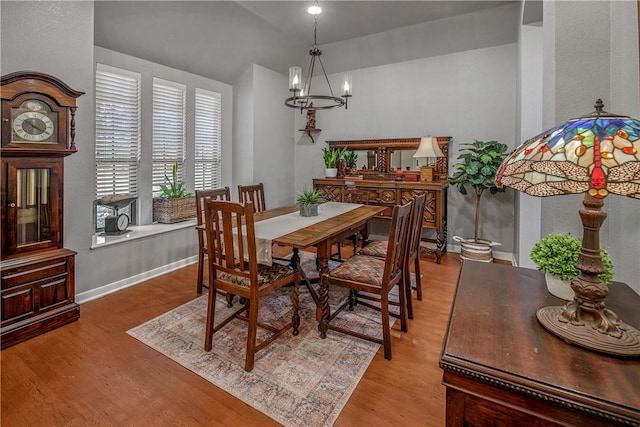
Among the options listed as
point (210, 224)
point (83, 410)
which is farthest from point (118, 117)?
point (83, 410)

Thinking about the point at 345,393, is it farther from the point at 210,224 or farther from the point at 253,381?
the point at 210,224

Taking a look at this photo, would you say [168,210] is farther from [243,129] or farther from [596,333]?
[596,333]

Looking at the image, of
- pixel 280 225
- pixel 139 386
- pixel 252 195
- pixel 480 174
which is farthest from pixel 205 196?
pixel 480 174

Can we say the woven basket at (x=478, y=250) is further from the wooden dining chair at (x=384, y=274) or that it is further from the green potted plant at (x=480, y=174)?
the wooden dining chair at (x=384, y=274)

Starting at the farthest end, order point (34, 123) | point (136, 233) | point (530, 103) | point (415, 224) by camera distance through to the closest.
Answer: point (136, 233)
point (530, 103)
point (415, 224)
point (34, 123)

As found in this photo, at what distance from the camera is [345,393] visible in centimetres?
189

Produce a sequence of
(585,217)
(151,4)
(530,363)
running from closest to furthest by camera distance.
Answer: (530,363)
(585,217)
(151,4)

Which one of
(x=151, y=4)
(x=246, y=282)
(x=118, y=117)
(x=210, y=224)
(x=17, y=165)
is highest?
(x=151, y=4)

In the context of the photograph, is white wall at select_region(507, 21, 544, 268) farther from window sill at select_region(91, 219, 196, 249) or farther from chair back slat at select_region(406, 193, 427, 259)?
window sill at select_region(91, 219, 196, 249)

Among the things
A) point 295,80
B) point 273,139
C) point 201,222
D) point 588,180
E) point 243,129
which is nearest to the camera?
point 588,180

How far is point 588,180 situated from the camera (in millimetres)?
764

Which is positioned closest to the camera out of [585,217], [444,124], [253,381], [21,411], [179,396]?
[585,217]

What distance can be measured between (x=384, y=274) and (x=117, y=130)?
135 inches

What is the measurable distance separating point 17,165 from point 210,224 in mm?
1493
